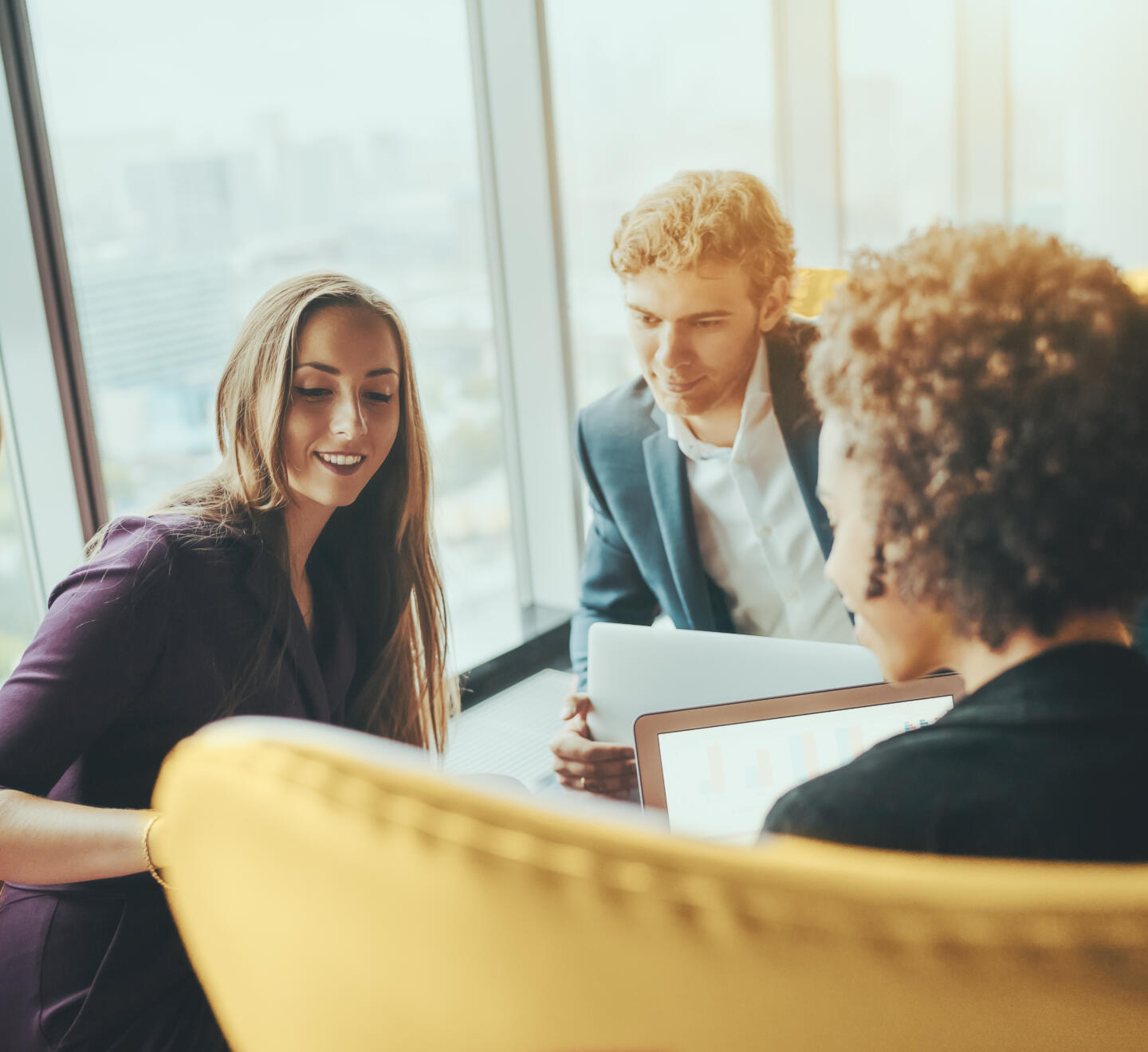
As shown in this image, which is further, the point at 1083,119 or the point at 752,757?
the point at 1083,119

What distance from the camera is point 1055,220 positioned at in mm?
3635

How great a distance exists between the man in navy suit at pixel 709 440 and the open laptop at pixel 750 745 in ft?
0.85

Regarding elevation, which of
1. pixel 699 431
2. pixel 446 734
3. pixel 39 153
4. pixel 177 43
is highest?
pixel 177 43

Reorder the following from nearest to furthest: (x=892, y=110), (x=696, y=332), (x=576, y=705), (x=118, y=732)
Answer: (x=118, y=732), (x=576, y=705), (x=696, y=332), (x=892, y=110)

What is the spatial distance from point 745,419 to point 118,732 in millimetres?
973

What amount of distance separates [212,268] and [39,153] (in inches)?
17.6

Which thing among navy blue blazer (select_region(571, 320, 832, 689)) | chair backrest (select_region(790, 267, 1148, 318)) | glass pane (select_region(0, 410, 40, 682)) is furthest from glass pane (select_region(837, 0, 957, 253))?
glass pane (select_region(0, 410, 40, 682))

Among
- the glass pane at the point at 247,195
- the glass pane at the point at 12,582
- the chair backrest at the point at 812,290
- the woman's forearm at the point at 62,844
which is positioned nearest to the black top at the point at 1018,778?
the woman's forearm at the point at 62,844

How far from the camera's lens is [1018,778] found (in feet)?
1.59

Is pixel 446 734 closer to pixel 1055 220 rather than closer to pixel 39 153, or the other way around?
pixel 39 153

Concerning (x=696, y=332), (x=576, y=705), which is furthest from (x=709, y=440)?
(x=576, y=705)

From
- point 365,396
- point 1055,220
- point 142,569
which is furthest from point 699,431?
point 1055,220

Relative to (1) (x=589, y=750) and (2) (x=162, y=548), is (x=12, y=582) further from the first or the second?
(1) (x=589, y=750)

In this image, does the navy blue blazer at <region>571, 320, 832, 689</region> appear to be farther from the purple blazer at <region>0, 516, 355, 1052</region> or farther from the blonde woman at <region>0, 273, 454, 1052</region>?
the purple blazer at <region>0, 516, 355, 1052</region>
